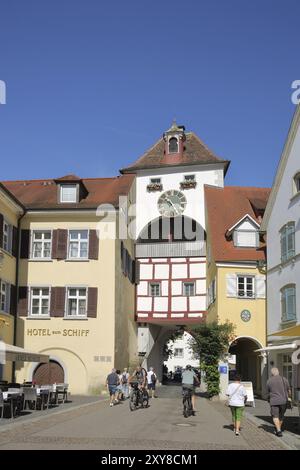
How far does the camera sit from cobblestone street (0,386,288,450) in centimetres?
1216

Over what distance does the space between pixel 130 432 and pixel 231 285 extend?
17.7 meters

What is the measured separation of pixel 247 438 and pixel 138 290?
2712 cm

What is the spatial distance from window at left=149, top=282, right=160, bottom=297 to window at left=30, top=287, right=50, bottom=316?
1131cm

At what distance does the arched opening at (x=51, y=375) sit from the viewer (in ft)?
100

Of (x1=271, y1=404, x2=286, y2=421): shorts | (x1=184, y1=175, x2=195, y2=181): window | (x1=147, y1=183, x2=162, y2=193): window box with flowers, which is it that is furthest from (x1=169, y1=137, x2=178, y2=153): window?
(x1=271, y1=404, x2=286, y2=421): shorts

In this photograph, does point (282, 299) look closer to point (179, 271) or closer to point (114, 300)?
point (114, 300)

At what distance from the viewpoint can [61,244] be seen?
31.1m

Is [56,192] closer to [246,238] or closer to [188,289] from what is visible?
[246,238]

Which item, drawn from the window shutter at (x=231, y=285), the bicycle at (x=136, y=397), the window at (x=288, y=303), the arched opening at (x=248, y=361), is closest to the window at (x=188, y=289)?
the arched opening at (x=248, y=361)

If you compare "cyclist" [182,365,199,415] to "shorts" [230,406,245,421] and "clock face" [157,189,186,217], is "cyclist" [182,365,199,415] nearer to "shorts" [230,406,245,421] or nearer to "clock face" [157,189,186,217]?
"shorts" [230,406,245,421]

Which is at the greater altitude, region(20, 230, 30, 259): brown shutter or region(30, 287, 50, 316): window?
region(20, 230, 30, 259): brown shutter

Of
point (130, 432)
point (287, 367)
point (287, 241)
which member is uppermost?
point (287, 241)

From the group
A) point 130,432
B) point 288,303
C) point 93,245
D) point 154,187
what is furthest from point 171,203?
point 130,432

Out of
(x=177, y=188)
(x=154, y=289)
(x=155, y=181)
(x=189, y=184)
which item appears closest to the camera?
(x=154, y=289)
